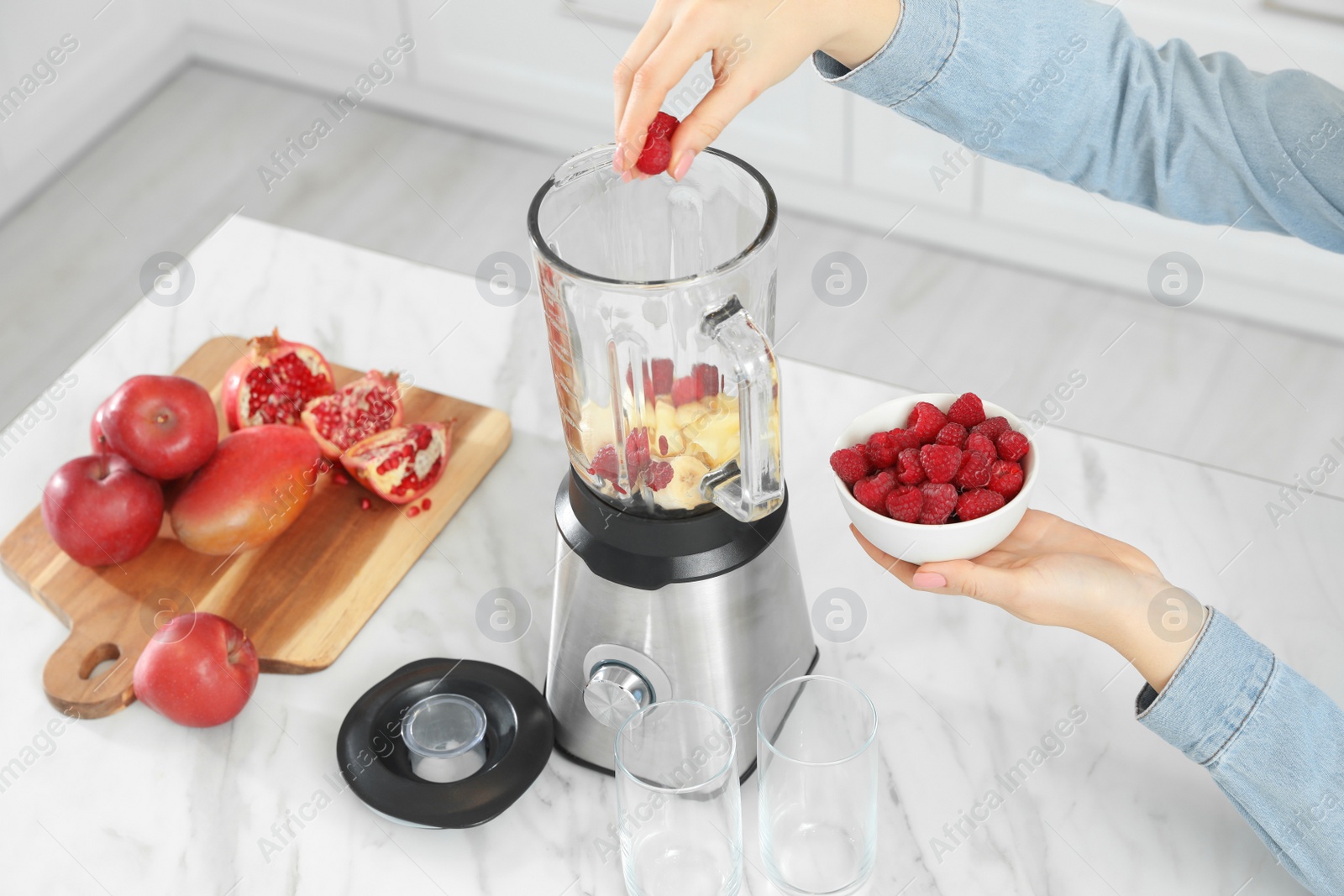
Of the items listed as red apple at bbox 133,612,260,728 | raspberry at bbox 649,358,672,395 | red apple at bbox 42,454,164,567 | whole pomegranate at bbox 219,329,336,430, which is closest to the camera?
raspberry at bbox 649,358,672,395

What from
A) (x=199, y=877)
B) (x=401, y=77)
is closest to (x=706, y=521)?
(x=199, y=877)

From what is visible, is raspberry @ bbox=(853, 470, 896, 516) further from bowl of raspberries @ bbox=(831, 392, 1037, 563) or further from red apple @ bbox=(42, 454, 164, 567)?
red apple @ bbox=(42, 454, 164, 567)

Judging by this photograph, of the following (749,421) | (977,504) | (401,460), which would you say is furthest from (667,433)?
(401,460)

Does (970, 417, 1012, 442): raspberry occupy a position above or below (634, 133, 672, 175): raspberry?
below

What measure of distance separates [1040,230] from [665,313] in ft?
5.97

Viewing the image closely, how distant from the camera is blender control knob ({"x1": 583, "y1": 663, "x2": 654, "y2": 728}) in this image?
89 centimetres

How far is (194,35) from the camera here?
10.2 feet

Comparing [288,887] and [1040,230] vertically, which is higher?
[288,887]

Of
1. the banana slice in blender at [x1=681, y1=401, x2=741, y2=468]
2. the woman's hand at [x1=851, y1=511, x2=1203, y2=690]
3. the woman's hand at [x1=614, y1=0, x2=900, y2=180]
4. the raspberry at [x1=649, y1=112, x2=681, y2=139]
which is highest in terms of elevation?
the woman's hand at [x1=614, y1=0, x2=900, y2=180]

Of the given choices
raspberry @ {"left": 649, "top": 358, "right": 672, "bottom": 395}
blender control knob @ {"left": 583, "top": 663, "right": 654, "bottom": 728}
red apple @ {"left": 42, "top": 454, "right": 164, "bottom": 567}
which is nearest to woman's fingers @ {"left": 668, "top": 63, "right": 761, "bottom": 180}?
raspberry @ {"left": 649, "top": 358, "right": 672, "bottom": 395}

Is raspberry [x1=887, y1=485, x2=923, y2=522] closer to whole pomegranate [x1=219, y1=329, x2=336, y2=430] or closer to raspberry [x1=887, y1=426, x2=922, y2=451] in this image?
raspberry [x1=887, y1=426, x2=922, y2=451]

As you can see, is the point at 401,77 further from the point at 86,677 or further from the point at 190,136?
the point at 86,677

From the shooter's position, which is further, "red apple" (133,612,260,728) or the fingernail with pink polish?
"red apple" (133,612,260,728)

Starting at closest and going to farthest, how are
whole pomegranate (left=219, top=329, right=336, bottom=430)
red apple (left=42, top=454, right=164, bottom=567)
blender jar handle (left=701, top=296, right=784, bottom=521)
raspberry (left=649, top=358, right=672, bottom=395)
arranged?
blender jar handle (left=701, top=296, right=784, bottom=521), raspberry (left=649, top=358, right=672, bottom=395), red apple (left=42, top=454, right=164, bottom=567), whole pomegranate (left=219, top=329, right=336, bottom=430)
